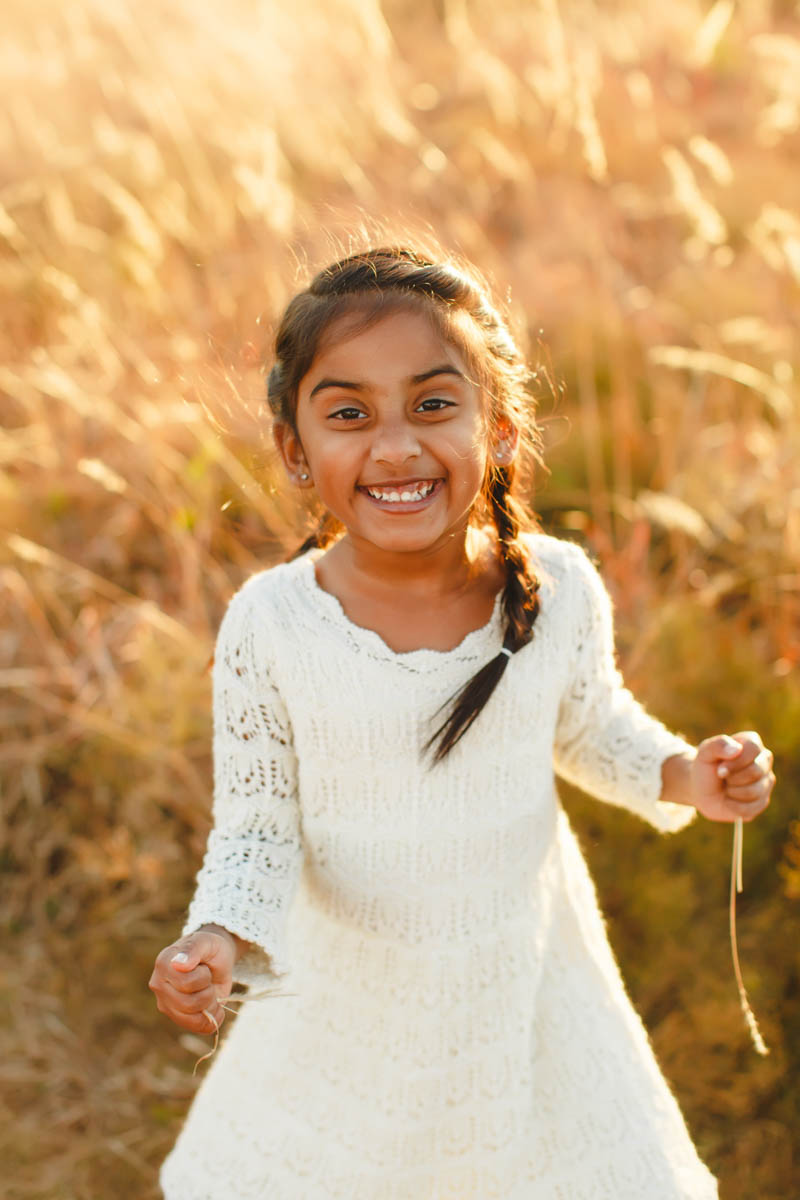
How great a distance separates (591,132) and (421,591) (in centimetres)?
125

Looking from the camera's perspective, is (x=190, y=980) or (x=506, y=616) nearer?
(x=190, y=980)

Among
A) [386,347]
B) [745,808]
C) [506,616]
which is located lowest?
[745,808]

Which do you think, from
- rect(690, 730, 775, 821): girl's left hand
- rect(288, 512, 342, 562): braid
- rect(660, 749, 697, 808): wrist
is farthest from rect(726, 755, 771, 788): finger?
rect(288, 512, 342, 562): braid

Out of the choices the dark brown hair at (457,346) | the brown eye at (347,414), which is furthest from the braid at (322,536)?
the brown eye at (347,414)

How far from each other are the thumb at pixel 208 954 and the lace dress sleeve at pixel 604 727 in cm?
61

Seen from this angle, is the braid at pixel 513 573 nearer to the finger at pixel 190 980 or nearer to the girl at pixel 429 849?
the girl at pixel 429 849

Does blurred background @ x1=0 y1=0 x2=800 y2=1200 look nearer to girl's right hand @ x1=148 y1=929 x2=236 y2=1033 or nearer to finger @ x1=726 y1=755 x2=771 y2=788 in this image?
finger @ x1=726 y1=755 x2=771 y2=788

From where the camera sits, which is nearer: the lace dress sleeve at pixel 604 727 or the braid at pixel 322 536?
the lace dress sleeve at pixel 604 727

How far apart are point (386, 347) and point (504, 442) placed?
27cm

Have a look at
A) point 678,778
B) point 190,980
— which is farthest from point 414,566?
point 190,980

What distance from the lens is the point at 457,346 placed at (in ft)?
4.47

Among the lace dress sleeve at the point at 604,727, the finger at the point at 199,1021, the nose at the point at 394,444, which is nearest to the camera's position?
the finger at the point at 199,1021

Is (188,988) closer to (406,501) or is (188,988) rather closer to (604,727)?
(406,501)

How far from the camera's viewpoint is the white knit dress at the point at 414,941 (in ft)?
4.89
